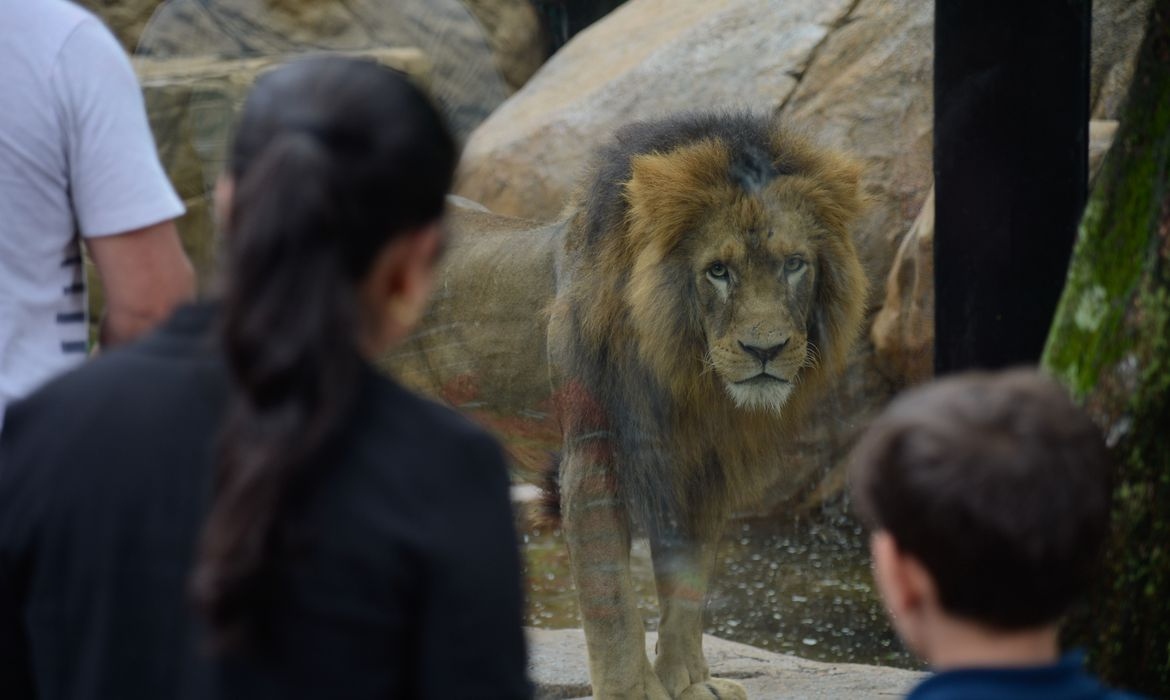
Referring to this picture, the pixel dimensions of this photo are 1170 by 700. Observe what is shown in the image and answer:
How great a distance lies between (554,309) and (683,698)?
995 mm

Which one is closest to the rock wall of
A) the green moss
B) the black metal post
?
the black metal post

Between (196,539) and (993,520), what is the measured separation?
0.70 meters

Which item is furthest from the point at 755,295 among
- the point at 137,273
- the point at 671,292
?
the point at 137,273

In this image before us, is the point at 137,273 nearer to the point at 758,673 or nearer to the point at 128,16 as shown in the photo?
the point at 758,673

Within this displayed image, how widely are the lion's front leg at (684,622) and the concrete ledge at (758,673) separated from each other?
10cm

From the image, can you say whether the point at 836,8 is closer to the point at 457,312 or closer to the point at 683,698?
the point at 457,312

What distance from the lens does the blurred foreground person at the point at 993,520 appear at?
54.0 inches

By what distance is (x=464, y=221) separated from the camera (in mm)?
4094

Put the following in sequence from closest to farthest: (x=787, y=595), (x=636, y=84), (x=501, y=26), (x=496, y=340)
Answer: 1. (x=496, y=340)
2. (x=787, y=595)
3. (x=636, y=84)
4. (x=501, y=26)

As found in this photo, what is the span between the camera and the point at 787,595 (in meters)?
4.77

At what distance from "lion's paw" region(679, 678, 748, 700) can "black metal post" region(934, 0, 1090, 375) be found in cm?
121

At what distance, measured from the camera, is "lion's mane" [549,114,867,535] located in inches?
130

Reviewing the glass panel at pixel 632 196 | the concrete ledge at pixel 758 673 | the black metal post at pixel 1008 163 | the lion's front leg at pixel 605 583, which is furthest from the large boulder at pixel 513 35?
the black metal post at pixel 1008 163

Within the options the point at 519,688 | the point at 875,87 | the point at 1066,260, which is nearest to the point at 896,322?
the point at 875,87
